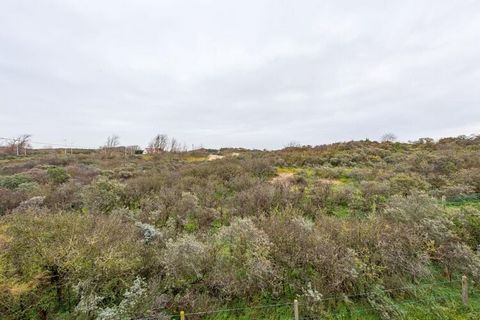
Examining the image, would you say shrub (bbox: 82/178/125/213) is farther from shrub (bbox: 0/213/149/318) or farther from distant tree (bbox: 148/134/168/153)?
distant tree (bbox: 148/134/168/153)

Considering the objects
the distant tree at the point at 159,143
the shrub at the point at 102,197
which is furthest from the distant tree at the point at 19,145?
the shrub at the point at 102,197

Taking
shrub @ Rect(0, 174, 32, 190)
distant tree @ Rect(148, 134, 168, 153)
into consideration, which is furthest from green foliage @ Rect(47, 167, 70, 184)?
distant tree @ Rect(148, 134, 168, 153)

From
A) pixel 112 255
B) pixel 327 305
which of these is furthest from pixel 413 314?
pixel 112 255

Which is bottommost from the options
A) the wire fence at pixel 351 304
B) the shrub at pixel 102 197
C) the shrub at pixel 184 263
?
the wire fence at pixel 351 304

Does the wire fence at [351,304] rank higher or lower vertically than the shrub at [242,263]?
lower

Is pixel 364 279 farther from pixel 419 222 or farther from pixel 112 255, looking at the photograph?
pixel 112 255

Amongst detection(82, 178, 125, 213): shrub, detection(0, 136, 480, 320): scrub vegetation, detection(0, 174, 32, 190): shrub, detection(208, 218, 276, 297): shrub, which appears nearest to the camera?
detection(0, 136, 480, 320): scrub vegetation

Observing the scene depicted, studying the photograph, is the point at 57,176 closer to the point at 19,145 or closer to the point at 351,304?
the point at 351,304

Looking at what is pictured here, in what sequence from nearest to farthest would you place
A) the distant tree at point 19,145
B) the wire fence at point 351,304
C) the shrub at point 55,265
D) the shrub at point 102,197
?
1. the shrub at point 55,265
2. the wire fence at point 351,304
3. the shrub at point 102,197
4. the distant tree at point 19,145

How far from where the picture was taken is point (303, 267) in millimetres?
6621

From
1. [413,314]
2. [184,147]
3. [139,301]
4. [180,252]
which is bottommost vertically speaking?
[413,314]

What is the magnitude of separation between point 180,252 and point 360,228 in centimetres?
466

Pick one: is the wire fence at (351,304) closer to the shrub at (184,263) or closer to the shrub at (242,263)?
the shrub at (242,263)

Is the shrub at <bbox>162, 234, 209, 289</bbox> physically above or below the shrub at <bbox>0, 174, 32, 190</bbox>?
below
